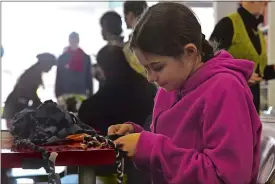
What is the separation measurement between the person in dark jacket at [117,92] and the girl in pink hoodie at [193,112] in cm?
86

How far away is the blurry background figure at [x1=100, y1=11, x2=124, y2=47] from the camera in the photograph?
1873 millimetres

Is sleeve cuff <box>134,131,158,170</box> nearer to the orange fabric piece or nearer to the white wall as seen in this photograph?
the orange fabric piece

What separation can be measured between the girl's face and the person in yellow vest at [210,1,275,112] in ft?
3.07

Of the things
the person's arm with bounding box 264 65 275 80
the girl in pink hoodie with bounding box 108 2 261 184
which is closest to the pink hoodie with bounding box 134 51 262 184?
the girl in pink hoodie with bounding box 108 2 261 184

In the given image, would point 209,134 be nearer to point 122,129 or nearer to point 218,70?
point 218,70

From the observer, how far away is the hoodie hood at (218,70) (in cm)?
82

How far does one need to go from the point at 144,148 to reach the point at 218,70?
7.9 inches

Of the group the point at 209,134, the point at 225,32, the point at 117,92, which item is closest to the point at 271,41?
the point at 225,32

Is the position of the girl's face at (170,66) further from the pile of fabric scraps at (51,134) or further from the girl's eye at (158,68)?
the pile of fabric scraps at (51,134)

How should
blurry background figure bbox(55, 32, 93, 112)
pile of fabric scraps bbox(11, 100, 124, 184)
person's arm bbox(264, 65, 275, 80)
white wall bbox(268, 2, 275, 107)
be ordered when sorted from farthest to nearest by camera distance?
blurry background figure bbox(55, 32, 93, 112) → white wall bbox(268, 2, 275, 107) → person's arm bbox(264, 65, 275, 80) → pile of fabric scraps bbox(11, 100, 124, 184)

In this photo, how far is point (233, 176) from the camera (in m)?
0.75

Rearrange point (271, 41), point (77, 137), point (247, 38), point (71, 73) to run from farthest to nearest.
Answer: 1. point (71, 73)
2. point (271, 41)
3. point (247, 38)
4. point (77, 137)

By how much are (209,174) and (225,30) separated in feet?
3.79

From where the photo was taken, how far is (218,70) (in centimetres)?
82
